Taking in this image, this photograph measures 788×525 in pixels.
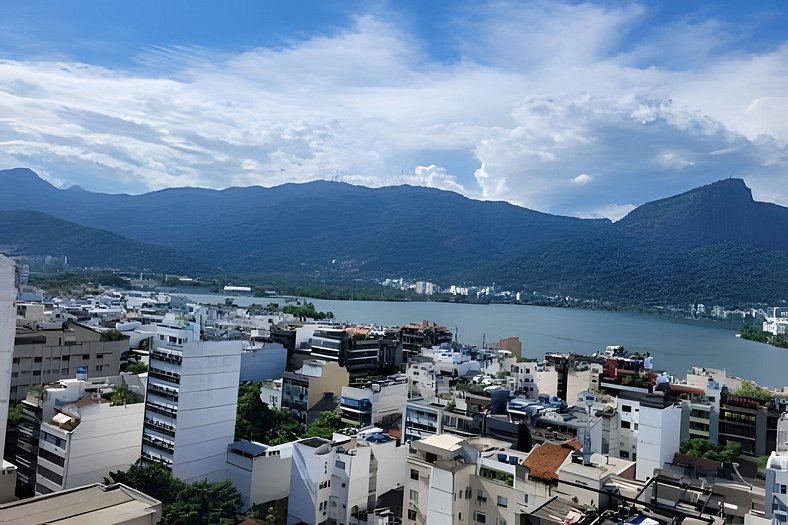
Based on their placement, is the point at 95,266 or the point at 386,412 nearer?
the point at 386,412

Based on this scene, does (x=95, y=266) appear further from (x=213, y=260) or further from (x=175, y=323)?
(x=175, y=323)

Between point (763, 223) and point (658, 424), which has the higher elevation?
point (763, 223)

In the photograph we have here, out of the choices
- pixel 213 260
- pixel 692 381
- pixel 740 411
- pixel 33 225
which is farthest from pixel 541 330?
pixel 213 260

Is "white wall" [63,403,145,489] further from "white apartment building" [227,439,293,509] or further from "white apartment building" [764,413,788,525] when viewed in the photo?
"white apartment building" [764,413,788,525]

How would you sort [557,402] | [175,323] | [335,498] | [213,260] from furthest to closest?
[213,260]
[557,402]
[175,323]
[335,498]

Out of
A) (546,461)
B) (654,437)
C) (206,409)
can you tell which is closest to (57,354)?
(206,409)

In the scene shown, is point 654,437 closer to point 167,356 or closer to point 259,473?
point 259,473
